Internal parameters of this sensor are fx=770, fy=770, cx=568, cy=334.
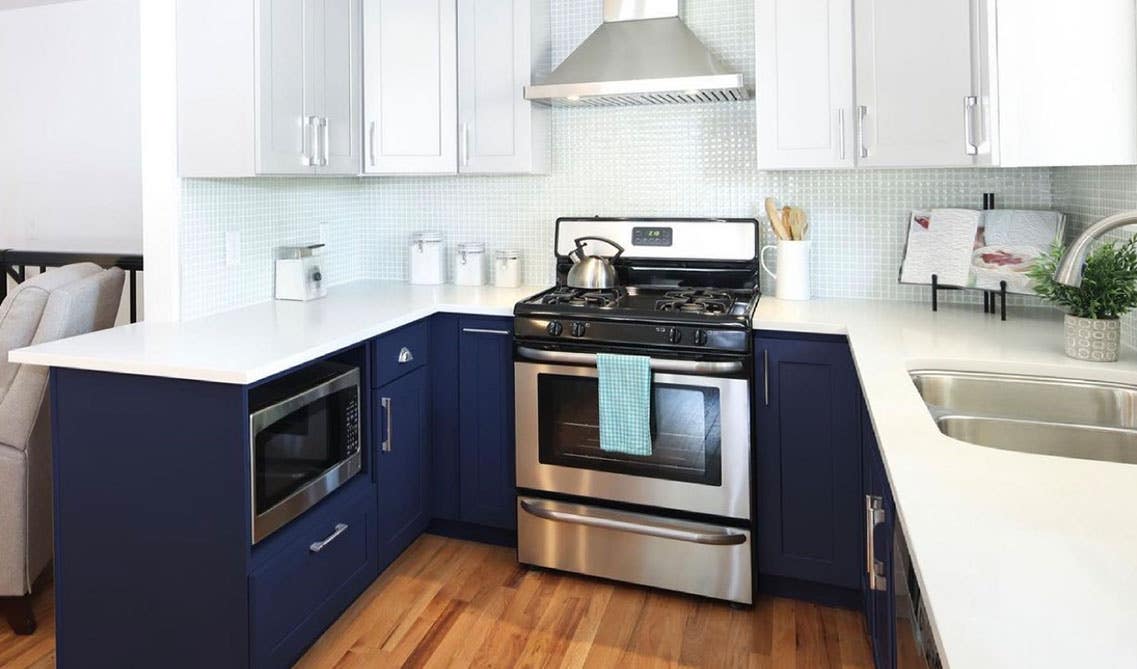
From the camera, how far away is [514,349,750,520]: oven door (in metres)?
2.42

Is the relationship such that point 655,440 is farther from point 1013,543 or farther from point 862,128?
point 1013,543

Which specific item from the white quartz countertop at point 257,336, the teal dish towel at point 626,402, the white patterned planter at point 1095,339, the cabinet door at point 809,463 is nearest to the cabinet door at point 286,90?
the white quartz countertop at point 257,336

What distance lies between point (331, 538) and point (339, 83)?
1.66 m

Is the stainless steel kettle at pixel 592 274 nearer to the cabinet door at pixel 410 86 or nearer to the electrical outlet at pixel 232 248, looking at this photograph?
the cabinet door at pixel 410 86

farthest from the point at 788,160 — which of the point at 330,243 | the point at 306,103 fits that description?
the point at 330,243

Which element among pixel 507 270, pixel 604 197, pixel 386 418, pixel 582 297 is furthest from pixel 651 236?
pixel 386 418

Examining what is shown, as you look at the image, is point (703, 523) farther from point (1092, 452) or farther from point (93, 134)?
point (93, 134)

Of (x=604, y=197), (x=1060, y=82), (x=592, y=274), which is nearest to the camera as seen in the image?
(x=1060, y=82)

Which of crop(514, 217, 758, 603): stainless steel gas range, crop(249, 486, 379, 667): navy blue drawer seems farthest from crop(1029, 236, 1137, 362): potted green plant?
crop(249, 486, 379, 667): navy blue drawer

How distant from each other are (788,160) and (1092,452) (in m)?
1.42

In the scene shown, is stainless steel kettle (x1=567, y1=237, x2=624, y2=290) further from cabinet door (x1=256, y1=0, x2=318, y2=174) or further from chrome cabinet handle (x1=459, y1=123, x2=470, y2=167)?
cabinet door (x1=256, y1=0, x2=318, y2=174)

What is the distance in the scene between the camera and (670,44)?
273 centimetres

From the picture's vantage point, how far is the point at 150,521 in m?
1.96

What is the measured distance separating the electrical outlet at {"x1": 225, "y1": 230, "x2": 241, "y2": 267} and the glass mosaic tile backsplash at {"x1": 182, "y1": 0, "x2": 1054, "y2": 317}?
2 cm
